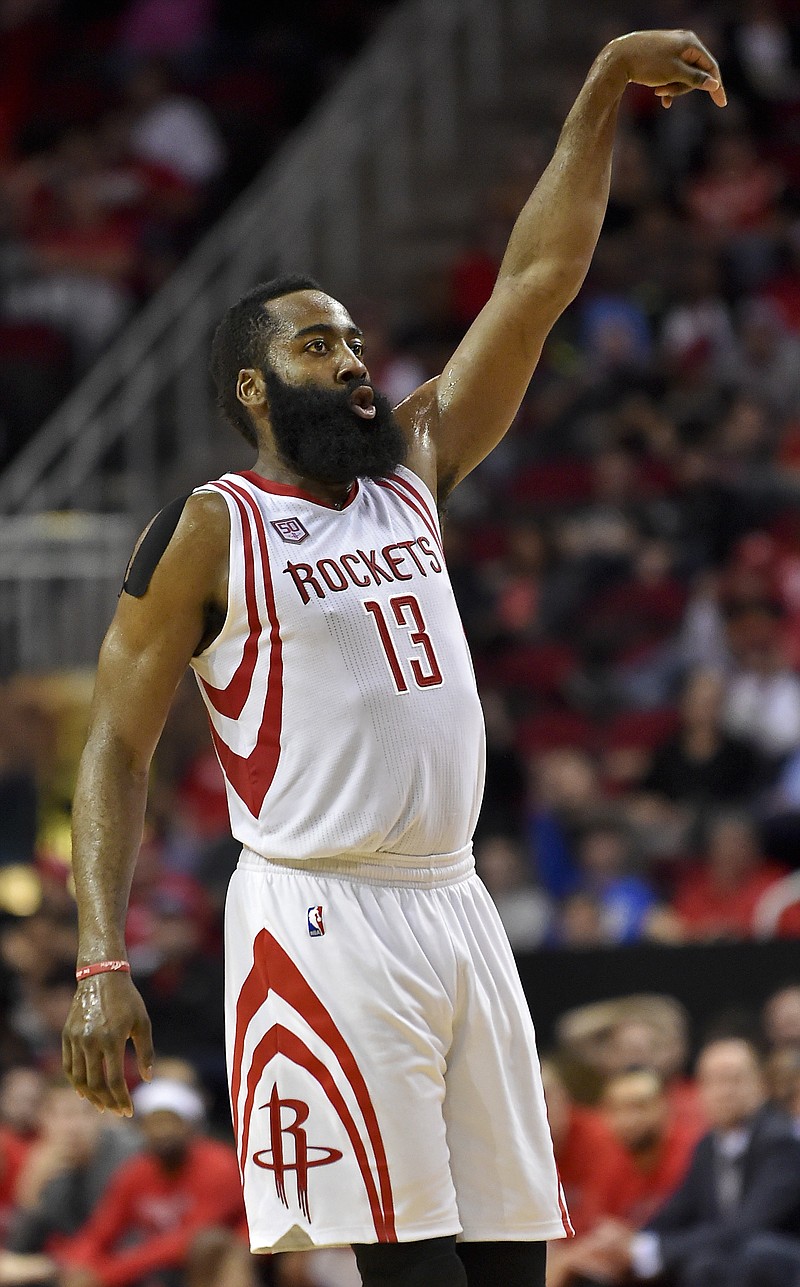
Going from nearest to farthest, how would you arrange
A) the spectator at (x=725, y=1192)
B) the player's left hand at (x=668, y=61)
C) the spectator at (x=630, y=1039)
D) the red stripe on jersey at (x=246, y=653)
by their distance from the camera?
the red stripe on jersey at (x=246, y=653) < the player's left hand at (x=668, y=61) < the spectator at (x=725, y=1192) < the spectator at (x=630, y=1039)

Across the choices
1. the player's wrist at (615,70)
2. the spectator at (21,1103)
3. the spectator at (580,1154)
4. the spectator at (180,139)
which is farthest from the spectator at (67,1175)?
the spectator at (180,139)

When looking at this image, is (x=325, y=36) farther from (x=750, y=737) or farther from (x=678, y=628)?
(x=750, y=737)

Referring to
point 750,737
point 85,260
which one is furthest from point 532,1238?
point 85,260

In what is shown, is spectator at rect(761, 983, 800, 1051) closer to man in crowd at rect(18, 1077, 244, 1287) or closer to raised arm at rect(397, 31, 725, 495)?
man in crowd at rect(18, 1077, 244, 1287)

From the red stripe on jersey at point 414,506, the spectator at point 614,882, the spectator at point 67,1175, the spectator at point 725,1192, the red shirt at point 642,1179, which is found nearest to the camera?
the red stripe on jersey at point 414,506

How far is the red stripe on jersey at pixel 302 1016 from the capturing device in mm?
3998

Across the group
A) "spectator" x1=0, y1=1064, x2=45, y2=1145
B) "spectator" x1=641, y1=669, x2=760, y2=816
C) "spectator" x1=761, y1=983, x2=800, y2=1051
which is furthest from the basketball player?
"spectator" x1=641, y1=669, x2=760, y2=816

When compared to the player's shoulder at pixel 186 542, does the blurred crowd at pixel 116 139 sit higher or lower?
higher

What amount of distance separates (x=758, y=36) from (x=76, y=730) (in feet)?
23.3

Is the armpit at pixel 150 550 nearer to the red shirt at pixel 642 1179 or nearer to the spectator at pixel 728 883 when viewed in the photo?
the red shirt at pixel 642 1179

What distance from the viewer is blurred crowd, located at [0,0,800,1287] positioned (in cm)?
839

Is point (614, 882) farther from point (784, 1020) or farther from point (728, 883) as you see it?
point (784, 1020)

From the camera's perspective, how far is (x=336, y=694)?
416 cm

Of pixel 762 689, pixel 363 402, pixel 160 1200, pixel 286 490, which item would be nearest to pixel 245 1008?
pixel 286 490
